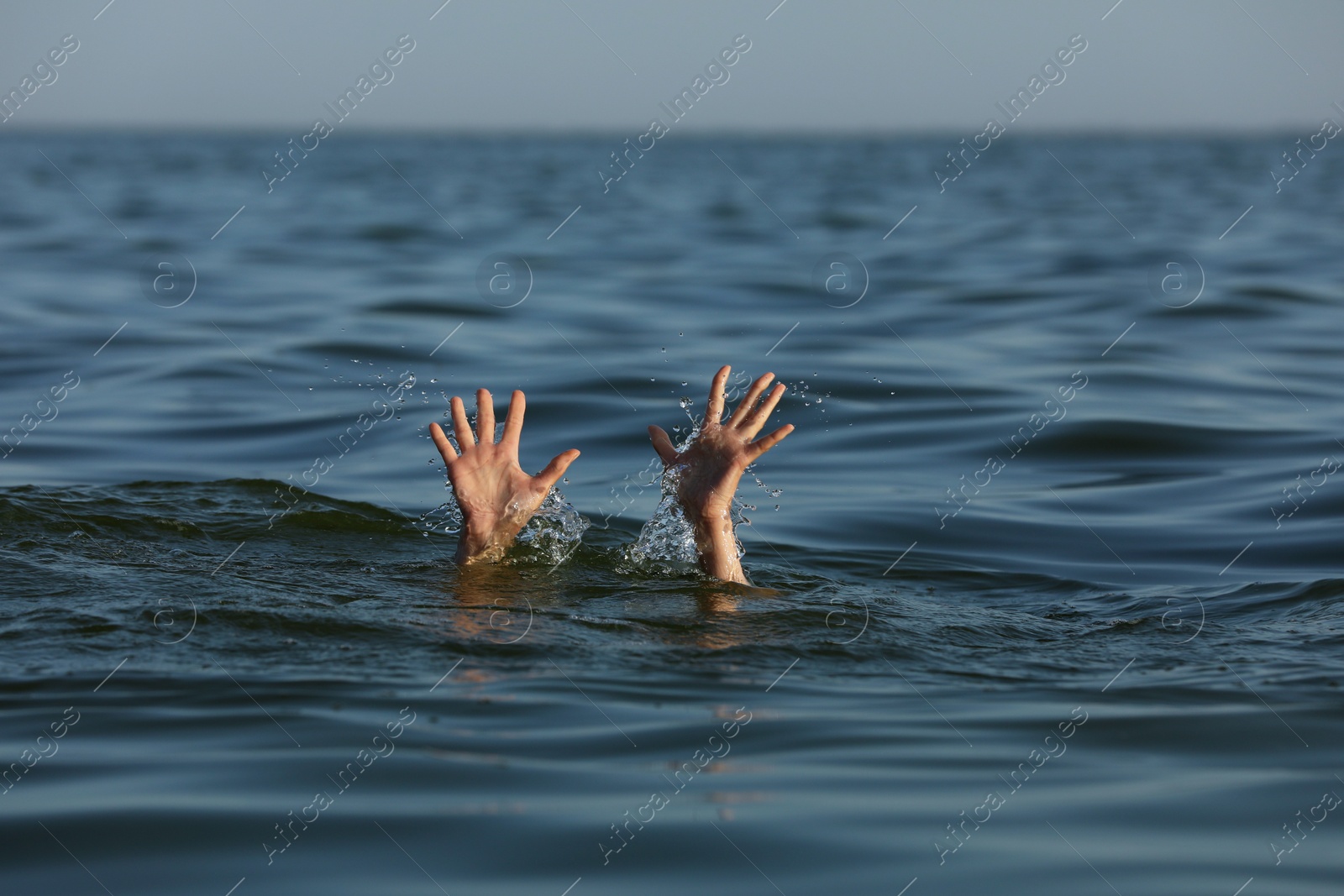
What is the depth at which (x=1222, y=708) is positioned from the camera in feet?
15.4

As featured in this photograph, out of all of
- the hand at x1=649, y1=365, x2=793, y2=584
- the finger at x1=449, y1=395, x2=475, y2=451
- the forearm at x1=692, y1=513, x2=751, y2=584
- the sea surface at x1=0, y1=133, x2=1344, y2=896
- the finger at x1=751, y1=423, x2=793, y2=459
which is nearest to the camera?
the sea surface at x1=0, y1=133, x2=1344, y2=896

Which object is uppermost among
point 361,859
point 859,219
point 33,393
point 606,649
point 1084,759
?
point 859,219

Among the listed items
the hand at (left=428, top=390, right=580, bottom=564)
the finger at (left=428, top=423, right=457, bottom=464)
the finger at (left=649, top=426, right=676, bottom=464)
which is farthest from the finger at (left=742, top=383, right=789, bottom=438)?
the finger at (left=428, top=423, right=457, bottom=464)

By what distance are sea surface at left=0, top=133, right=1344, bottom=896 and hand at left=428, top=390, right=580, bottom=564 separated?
23 centimetres

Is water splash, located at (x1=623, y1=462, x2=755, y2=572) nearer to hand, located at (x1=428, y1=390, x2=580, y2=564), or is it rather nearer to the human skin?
the human skin

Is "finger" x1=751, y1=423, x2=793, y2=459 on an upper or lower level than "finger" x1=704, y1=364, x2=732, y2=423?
lower

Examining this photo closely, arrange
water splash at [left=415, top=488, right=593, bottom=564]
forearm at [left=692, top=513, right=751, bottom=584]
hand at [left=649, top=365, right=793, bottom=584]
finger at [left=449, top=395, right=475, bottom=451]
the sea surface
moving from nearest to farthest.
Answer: the sea surface
hand at [left=649, top=365, right=793, bottom=584]
forearm at [left=692, top=513, right=751, bottom=584]
finger at [left=449, top=395, right=475, bottom=451]
water splash at [left=415, top=488, right=593, bottom=564]

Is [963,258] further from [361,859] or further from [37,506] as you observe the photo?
[361,859]

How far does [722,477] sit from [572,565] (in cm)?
112

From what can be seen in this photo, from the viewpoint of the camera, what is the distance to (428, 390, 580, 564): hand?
6422 mm

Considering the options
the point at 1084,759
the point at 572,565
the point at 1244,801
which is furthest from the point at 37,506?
the point at 1244,801

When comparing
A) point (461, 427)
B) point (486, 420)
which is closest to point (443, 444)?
point (461, 427)

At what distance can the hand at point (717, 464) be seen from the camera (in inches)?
243

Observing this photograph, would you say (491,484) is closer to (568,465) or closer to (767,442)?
(568,465)
